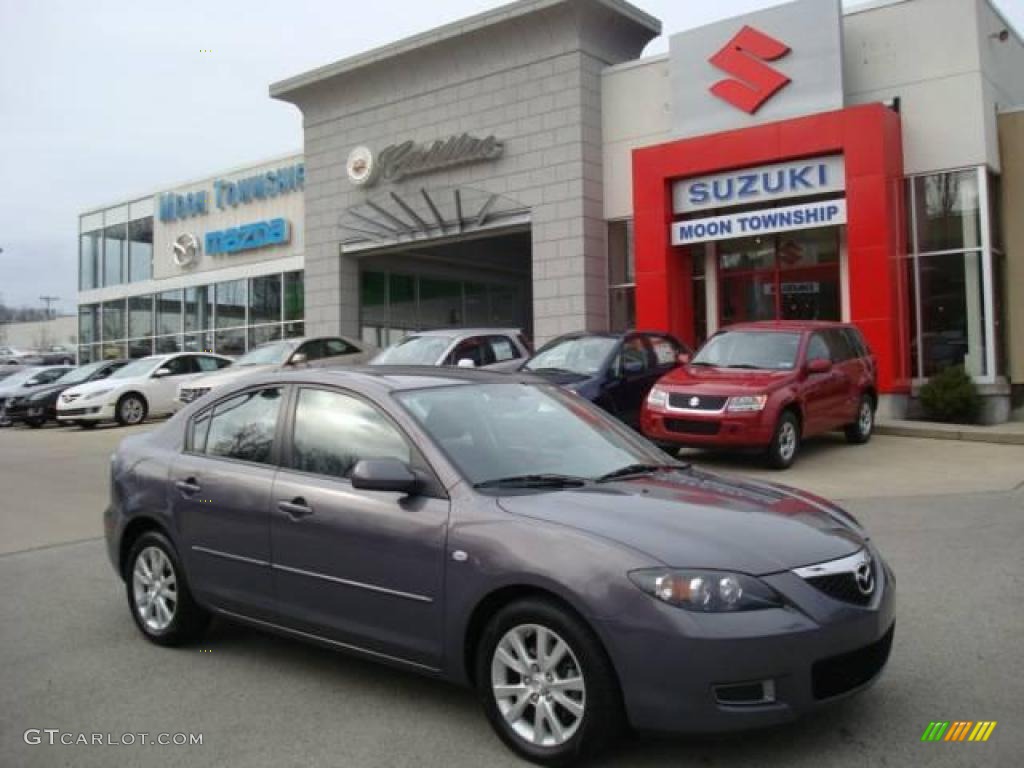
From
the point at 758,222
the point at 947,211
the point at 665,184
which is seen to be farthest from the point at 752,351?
the point at 665,184

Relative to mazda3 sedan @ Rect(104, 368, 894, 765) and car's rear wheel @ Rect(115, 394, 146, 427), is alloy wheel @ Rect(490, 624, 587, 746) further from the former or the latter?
car's rear wheel @ Rect(115, 394, 146, 427)

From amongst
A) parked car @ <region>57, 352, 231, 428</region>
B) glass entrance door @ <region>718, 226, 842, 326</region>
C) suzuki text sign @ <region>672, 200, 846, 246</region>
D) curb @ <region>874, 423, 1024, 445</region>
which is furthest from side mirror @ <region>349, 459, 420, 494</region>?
parked car @ <region>57, 352, 231, 428</region>

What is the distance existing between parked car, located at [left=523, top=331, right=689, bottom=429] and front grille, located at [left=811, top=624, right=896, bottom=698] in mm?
8719

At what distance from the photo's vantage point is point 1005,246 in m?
16.9

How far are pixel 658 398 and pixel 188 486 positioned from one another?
23.9 feet

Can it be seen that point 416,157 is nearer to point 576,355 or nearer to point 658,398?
point 576,355

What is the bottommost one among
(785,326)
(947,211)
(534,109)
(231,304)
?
(785,326)

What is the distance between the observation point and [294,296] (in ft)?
93.0

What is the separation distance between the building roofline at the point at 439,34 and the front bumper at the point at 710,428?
Answer: 1227 centimetres

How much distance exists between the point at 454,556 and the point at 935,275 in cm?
1513

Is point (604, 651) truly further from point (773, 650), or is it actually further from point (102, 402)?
point (102, 402)

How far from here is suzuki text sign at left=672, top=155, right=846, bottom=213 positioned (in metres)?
17.1

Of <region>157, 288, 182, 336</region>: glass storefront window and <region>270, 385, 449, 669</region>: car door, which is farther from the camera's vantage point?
<region>157, 288, 182, 336</region>: glass storefront window

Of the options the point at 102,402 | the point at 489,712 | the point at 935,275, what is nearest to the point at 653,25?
the point at 935,275
